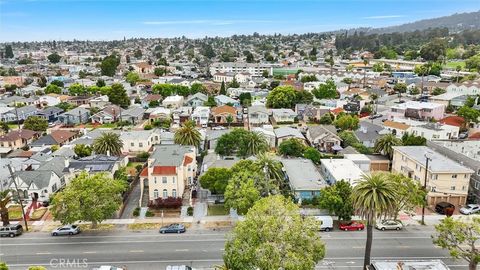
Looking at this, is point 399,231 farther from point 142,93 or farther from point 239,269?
point 142,93

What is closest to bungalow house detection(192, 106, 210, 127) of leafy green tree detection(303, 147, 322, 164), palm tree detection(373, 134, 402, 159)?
leafy green tree detection(303, 147, 322, 164)

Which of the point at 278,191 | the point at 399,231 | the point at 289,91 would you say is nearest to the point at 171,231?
the point at 278,191

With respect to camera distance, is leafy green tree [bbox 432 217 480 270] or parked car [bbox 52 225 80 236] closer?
leafy green tree [bbox 432 217 480 270]

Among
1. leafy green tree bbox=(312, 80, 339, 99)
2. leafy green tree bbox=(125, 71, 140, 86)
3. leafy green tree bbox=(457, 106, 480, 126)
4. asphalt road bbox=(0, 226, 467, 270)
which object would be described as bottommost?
asphalt road bbox=(0, 226, 467, 270)

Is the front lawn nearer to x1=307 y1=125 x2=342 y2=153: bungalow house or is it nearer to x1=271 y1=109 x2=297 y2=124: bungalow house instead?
x1=307 y1=125 x2=342 y2=153: bungalow house

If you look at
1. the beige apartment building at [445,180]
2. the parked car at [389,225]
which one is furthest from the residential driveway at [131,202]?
the beige apartment building at [445,180]

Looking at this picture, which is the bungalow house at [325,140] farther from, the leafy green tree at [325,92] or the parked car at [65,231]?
the parked car at [65,231]

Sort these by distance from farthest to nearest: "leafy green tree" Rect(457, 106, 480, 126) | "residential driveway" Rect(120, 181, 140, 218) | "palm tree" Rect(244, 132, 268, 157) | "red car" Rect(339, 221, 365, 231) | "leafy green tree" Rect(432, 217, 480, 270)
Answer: "leafy green tree" Rect(457, 106, 480, 126) → "palm tree" Rect(244, 132, 268, 157) → "residential driveway" Rect(120, 181, 140, 218) → "red car" Rect(339, 221, 365, 231) → "leafy green tree" Rect(432, 217, 480, 270)
